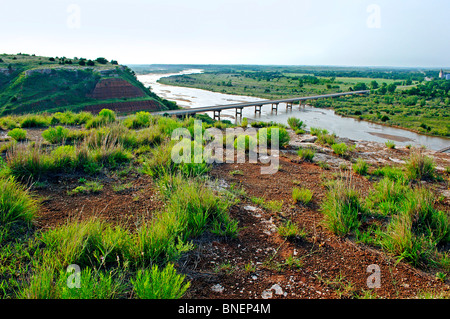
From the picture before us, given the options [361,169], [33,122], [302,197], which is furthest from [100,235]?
[33,122]

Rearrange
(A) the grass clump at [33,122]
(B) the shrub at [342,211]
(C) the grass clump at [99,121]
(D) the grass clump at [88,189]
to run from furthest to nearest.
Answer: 1. (A) the grass clump at [33,122]
2. (C) the grass clump at [99,121]
3. (D) the grass clump at [88,189]
4. (B) the shrub at [342,211]

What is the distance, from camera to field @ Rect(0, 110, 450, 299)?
101 inches

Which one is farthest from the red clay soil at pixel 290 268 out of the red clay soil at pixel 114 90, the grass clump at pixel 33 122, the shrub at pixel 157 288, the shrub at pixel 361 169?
the red clay soil at pixel 114 90

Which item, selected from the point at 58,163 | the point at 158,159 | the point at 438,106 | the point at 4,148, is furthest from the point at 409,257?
the point at 438,106

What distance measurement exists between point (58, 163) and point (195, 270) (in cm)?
385

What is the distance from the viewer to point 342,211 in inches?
157

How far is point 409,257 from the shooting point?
10.3ft

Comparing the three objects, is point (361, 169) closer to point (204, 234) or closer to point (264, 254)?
point (264, 254)

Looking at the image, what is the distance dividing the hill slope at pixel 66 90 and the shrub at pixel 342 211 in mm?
54295

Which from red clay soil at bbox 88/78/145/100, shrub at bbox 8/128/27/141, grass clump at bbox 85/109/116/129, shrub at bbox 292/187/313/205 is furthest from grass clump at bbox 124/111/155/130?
red clay soil at bbox 88/78/145/100

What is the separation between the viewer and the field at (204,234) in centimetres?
256

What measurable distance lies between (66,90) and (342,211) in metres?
66.4

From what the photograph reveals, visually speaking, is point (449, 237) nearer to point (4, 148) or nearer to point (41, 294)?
point (41, 294)

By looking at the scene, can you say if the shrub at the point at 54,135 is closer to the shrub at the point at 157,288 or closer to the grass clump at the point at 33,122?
the grass clump at the point at 33,122
